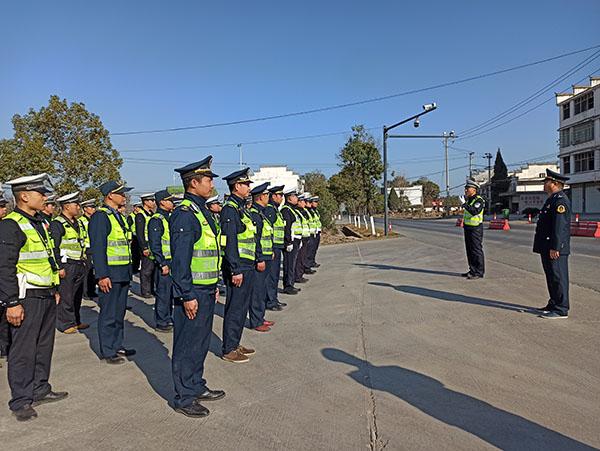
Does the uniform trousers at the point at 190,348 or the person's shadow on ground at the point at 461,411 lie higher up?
the uniform trousers at the point at 190,348

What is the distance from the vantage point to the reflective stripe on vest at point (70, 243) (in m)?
7.34

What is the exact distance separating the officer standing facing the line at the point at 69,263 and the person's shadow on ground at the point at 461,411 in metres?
4.68

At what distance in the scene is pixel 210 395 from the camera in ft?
13.8

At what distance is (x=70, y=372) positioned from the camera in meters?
5.20

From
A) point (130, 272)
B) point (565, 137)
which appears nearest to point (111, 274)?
point (130, 272)

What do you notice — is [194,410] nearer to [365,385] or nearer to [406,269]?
[365,385]

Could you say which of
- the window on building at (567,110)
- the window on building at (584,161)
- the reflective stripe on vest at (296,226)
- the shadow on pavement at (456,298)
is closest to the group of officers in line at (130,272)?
the reflective stripe on vest at (296,226)

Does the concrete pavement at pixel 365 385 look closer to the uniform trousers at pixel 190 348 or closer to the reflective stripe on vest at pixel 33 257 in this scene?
the uniform trousers at pixel 190 348

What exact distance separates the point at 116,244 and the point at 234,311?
1727 mm

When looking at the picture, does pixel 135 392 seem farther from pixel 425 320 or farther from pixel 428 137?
pixel 428 137

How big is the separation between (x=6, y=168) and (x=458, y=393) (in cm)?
1935

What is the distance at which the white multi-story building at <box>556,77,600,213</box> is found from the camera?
158 ft

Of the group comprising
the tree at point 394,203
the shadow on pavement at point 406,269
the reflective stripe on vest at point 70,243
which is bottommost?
the shadow on pavement at point 406,269

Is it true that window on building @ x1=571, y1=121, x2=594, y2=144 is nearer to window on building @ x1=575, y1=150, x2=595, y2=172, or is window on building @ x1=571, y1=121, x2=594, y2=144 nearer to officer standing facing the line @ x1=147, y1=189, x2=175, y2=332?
window on building @ x1=575, y1=150, x2=595, y2=172
